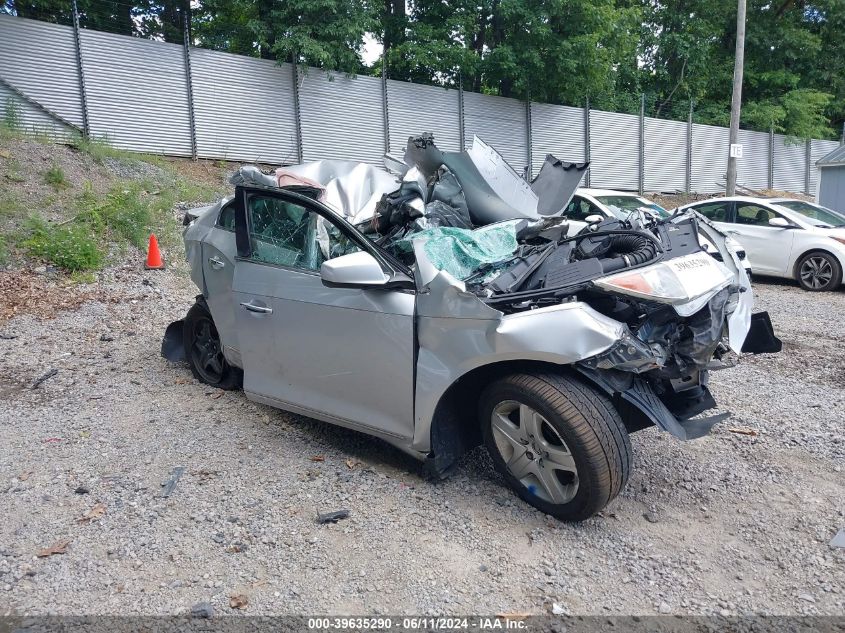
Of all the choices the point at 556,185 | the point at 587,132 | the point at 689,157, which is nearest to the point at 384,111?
the point at 587,132

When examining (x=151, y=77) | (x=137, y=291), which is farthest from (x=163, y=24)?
(x=137, y=291)

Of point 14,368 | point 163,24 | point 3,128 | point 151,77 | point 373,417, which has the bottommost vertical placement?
point 14,368

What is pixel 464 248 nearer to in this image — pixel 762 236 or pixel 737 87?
pixel 762 236

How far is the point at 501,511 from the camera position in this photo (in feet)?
11.6

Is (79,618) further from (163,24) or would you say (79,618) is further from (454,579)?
(163,24)

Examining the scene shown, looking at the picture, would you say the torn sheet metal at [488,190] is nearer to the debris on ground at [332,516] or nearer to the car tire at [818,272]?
the debris on ground at [332,516]

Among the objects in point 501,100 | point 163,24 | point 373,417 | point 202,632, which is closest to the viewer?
point 202,632

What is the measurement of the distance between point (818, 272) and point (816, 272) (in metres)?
0.03

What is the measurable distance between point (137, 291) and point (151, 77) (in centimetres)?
637

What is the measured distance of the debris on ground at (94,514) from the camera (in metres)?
3.45

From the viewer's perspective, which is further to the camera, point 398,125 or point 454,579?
point 398,125

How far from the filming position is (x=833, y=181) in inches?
752

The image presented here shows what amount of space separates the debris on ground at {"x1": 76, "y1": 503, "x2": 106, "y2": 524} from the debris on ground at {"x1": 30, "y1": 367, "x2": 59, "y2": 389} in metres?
2.40

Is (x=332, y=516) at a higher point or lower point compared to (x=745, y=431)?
higher
